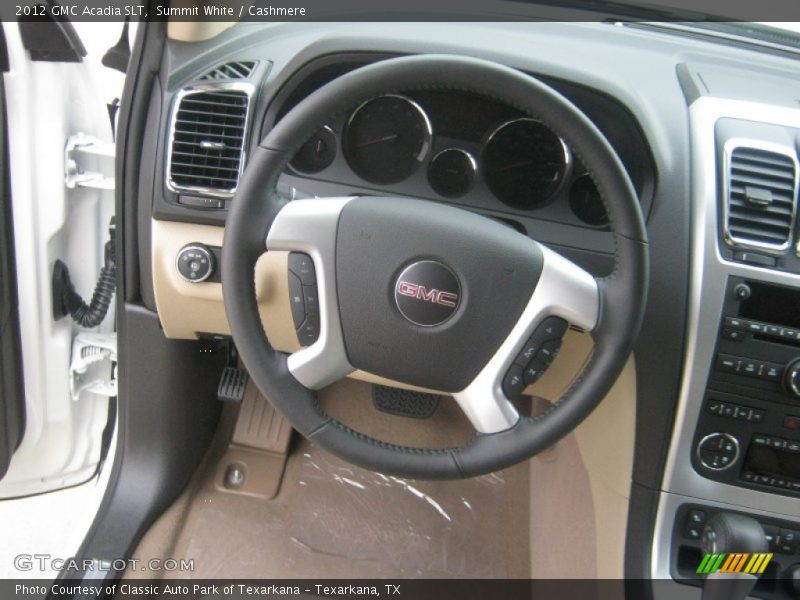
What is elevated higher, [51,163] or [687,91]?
[687,91]

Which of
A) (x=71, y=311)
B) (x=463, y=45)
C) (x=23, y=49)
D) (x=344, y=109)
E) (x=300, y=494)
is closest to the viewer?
(x=344, y=109)

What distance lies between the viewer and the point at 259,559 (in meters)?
1.49

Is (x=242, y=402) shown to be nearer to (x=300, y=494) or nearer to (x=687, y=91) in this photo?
(x=300, y=494)

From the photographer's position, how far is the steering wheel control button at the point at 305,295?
0.90m

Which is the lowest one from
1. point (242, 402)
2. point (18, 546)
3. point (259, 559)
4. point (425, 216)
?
point (18, 546)

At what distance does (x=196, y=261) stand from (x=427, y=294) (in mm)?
477

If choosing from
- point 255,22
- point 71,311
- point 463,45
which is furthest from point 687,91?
point 71,311

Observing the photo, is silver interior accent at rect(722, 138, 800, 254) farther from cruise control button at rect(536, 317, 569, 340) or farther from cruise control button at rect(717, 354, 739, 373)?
cruise control button at rect(536, 317, 569, 340)

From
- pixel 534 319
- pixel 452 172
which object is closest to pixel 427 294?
pixel 534 319

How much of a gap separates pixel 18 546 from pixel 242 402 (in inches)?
28.2

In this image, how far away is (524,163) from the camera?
3.56ft

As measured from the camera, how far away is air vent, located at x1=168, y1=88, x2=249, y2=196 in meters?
1.07

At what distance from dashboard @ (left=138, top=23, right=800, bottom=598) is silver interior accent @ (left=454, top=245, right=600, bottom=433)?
0.22 metres

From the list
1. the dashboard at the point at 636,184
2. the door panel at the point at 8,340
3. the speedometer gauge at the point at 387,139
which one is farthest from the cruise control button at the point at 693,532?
the door panel at the point at 8,340
